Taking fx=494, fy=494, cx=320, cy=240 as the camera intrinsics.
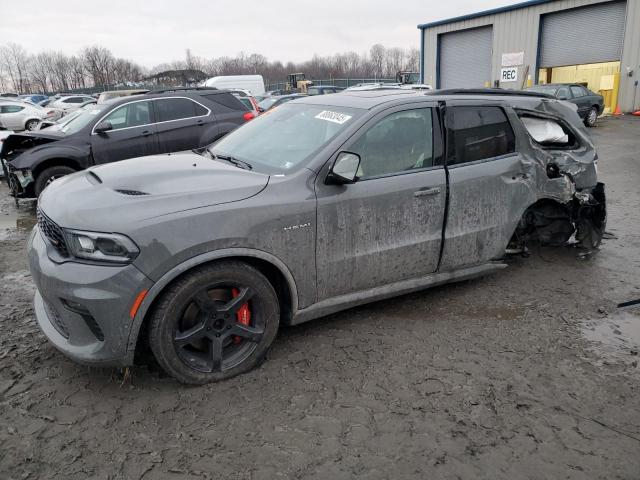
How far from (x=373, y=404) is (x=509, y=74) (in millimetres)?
26093

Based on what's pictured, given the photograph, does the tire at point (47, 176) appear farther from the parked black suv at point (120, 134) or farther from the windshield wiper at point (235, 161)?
the windshield wiper at point (235, 161)

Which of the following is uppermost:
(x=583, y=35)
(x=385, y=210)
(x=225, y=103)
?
(x=583, y=35)

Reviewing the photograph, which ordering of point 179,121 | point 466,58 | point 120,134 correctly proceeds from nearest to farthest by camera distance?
point 120,134 < point 179,121 < point 466,58

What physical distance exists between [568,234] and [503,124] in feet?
5.45

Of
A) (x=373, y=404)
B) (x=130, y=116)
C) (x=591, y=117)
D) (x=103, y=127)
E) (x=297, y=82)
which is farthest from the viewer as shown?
(x=297, y=82)

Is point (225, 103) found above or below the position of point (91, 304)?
above

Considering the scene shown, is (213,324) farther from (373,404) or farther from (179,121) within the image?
(179,121)

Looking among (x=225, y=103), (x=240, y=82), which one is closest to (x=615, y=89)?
(x=240, y=82)

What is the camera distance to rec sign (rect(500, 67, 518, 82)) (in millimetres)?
25047

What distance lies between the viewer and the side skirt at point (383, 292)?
3.33 meters

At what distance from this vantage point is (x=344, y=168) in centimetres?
317

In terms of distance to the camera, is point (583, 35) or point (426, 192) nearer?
point (426, 192)

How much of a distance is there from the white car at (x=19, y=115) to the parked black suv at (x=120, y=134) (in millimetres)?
16285

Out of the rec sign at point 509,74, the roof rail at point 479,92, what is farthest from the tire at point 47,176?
the rec sign at point 509,74
